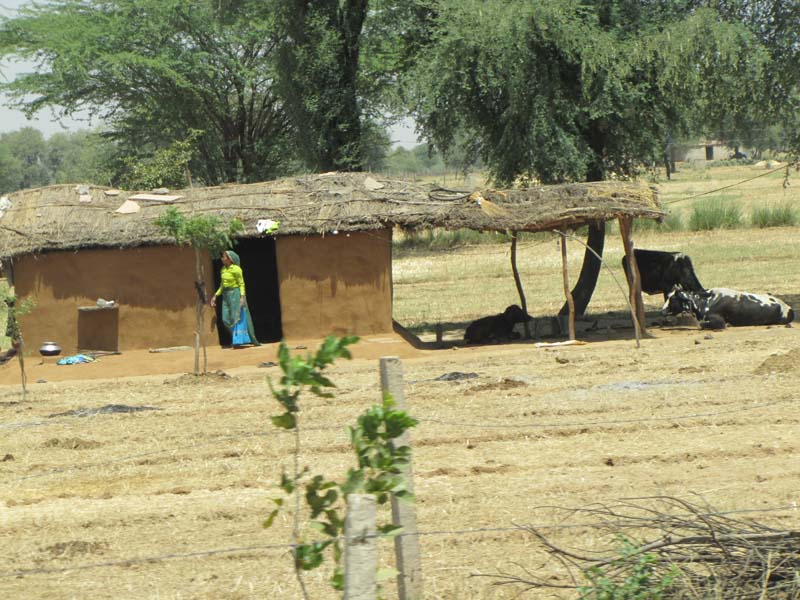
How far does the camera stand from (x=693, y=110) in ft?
65.7

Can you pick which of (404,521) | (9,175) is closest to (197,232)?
(404,521)

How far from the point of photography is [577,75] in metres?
19.7

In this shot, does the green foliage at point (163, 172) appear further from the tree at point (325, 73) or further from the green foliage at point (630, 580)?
the green foliage at point (630, 580)

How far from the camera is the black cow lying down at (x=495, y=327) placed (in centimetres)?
1898

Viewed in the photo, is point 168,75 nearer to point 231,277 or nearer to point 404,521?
point 231,277

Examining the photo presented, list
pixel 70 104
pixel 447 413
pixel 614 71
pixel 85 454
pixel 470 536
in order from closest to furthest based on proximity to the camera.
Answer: pixel 470 536 → pixel 85 454 → pixel 447 413 → pixel 614 71 → pixel 70 104

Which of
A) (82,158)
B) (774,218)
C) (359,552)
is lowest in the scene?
(359,552)

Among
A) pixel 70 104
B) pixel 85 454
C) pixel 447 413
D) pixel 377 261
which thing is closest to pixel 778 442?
pixel 447 413

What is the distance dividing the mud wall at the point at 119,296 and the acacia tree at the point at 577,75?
16.9 ft

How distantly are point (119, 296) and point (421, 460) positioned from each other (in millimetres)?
9835

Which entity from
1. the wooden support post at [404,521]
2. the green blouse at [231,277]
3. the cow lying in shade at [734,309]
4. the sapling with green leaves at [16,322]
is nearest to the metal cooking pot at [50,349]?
the sapling with green leaves at [16,322]

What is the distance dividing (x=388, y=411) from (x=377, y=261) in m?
13.5

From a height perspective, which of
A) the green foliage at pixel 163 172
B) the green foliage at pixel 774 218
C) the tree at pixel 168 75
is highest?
Result: the tree at pixel 168 75

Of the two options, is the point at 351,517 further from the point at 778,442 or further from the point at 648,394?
the point at 648,394
